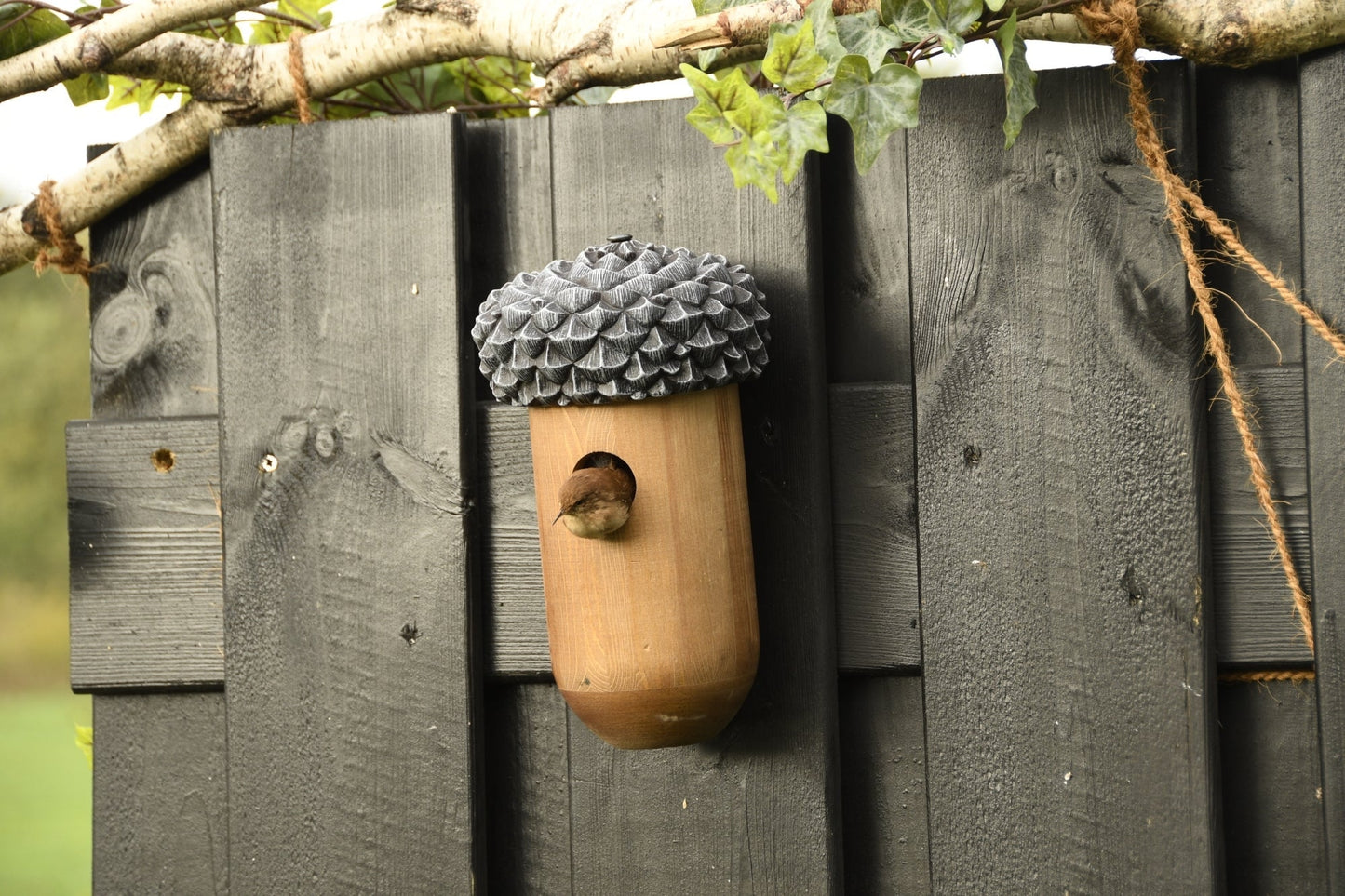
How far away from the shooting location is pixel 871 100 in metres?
0.78

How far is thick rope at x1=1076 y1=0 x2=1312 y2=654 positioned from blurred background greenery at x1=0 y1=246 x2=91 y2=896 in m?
2.73

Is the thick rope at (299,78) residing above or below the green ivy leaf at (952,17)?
above

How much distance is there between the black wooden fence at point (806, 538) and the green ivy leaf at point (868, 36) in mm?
138

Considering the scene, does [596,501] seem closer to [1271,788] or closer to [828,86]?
[828,86]

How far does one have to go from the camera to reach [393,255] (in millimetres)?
969

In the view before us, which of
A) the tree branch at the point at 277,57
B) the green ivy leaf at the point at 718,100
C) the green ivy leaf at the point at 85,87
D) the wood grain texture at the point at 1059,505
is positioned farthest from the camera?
the green ivy leaf at the point at 85,87

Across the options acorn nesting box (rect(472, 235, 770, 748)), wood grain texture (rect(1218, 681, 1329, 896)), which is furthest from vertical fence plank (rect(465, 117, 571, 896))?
wood grain texture (rect(1218, 681, 1329, 896))

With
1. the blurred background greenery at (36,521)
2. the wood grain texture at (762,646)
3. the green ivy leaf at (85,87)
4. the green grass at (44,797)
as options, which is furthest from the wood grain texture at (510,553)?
the blurred background greenery at (36,521)

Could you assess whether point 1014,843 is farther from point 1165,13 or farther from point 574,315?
point 1165,13

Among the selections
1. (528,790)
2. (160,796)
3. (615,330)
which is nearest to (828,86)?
(615,330)

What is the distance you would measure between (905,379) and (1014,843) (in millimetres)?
422

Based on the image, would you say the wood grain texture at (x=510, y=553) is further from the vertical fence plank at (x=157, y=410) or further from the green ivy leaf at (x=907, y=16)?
the green ivy leaf at (x=907, y=16)

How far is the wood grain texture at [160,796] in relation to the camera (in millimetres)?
1014

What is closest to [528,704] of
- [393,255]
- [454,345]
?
[454,345]
